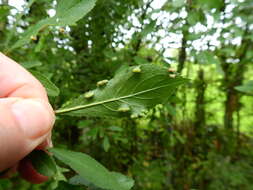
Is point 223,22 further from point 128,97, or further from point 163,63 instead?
point 128,97

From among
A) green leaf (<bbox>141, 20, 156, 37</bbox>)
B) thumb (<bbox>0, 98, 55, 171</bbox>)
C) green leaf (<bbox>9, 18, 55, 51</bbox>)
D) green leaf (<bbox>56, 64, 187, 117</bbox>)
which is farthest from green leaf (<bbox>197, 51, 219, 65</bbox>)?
thumb (<bbox>0, 98, 55, 171</bbox>)

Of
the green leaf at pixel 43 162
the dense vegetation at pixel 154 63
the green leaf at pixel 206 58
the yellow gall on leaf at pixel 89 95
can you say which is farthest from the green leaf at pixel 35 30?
the green leaf at pixel 206 58

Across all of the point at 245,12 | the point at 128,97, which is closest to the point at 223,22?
the point at 245,12

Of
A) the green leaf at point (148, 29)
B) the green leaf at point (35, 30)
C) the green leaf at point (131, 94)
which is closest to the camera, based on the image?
the green leaf at point (131, 94)

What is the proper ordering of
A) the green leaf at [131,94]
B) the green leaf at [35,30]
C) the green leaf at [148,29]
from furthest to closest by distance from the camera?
the green leaf at [148,29] < the green leaf at [35,30] < the green leaf at [131,94]

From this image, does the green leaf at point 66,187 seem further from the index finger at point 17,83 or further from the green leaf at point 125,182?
the index finger at point 17,83

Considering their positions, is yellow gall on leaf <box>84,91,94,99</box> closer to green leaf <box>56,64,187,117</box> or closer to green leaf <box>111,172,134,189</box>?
green leaf <box>56,64,187,117</box>

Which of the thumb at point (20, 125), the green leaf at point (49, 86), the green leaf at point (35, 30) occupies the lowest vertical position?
the thumb at point (20, 125)

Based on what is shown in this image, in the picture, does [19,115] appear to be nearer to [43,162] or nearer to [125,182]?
[43,162]
